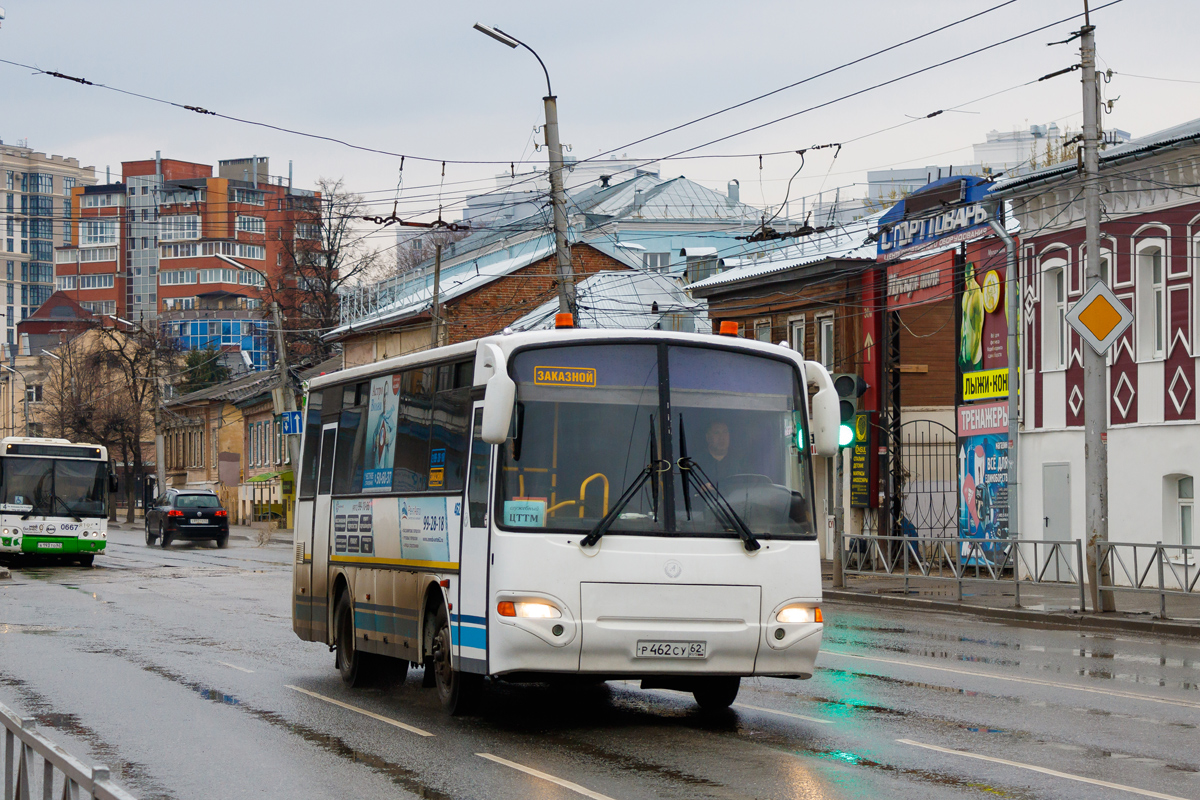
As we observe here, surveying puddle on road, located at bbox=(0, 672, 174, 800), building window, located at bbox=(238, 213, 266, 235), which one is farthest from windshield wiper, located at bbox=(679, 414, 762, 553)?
building window, located at bbox=(238, 213, 266, 235)

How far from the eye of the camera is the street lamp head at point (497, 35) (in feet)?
93.5

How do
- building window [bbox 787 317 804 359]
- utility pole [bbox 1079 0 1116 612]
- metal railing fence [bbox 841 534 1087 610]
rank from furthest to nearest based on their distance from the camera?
building window [bbox 787 317 804 359]
metal railing fence [bbox 841 534 1087 610]
utility pole [bbox 1079 0 1116 612]

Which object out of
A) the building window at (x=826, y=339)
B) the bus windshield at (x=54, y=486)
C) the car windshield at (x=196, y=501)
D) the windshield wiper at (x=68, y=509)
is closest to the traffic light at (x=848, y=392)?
the building window at (x=826, y=339)

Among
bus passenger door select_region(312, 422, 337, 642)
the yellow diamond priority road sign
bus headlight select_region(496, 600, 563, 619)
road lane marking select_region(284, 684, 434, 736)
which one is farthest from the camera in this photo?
the yellow diamond priority road sign

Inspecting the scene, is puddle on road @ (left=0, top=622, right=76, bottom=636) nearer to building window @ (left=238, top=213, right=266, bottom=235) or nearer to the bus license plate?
the bus license plate

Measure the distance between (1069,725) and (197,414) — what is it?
88.9 meters

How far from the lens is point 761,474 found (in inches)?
454

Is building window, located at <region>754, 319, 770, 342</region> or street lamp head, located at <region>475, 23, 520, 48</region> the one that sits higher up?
street lamp head, located at <region>475, 23, 520, 48</region>

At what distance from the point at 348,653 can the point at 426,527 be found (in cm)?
243

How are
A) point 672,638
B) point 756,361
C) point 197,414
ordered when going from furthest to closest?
point 197,414 → point 756,361 → point 672,638

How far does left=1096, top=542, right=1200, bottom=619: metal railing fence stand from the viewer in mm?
21188

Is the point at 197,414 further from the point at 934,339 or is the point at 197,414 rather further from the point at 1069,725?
the point at 1069,725

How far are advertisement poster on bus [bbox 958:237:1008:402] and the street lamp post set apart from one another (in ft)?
31.5

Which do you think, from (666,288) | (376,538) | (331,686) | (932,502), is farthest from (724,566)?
(666,288)
